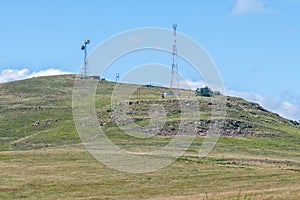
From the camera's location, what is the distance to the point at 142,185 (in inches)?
2788

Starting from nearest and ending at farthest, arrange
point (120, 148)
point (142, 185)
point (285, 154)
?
point (142, 185)
point (120, 148)
point (285, 154)

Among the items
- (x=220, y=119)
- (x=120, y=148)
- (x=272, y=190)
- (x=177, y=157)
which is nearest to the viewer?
(x=272, y=190)

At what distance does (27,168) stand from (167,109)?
3724 inches

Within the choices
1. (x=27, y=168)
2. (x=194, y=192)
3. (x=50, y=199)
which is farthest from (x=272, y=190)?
(x=27, y=168)

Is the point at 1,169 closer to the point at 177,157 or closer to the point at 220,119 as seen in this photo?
the point at 177,157

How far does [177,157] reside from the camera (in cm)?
10162

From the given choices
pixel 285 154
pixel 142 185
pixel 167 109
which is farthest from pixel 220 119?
pixel 142 185

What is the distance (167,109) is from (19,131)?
39.3 metres

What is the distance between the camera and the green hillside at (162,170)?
2623 inches

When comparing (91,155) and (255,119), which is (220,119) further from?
(91,155)

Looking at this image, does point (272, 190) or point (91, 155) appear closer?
point (272, 190)

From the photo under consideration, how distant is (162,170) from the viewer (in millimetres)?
86688

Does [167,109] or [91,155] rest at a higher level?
[167,109]

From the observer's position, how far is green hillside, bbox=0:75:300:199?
66625mm
